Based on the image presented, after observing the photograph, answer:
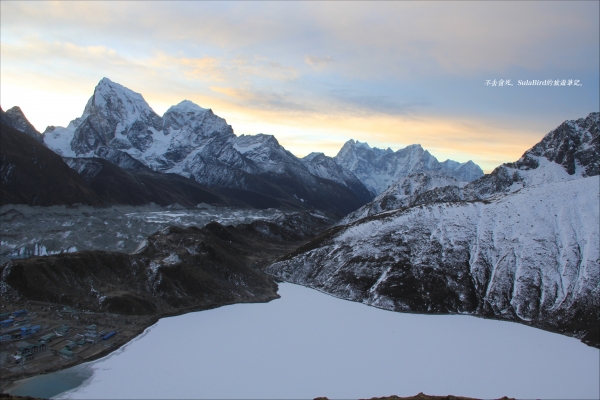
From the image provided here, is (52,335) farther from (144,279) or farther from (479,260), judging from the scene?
(479,260)

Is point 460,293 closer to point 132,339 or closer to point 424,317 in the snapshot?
point 424,317

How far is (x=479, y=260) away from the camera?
108688mm

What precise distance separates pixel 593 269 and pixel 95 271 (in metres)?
105

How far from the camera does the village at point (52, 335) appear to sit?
5884 cm

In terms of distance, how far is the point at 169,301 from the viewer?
88312mm

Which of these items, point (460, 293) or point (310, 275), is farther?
point (310, 275)

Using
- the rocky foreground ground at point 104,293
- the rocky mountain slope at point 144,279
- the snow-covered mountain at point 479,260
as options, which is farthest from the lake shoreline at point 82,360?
the snow-covered mountain at point 479,260

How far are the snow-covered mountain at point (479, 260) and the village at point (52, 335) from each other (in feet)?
176

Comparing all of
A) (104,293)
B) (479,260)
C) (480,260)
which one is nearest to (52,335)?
(104,293)

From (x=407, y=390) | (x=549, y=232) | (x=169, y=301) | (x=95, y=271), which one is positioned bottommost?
(x=407, y=390)

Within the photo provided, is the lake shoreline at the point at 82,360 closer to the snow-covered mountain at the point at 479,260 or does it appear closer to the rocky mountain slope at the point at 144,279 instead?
the rocky mountain slope at the point at 144,279

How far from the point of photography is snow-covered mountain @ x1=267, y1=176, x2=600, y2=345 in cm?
9300

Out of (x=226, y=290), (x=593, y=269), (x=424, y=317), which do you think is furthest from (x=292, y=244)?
(x=593, y=269)

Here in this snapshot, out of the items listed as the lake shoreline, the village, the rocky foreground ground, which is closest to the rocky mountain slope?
the rocky foreground ground
